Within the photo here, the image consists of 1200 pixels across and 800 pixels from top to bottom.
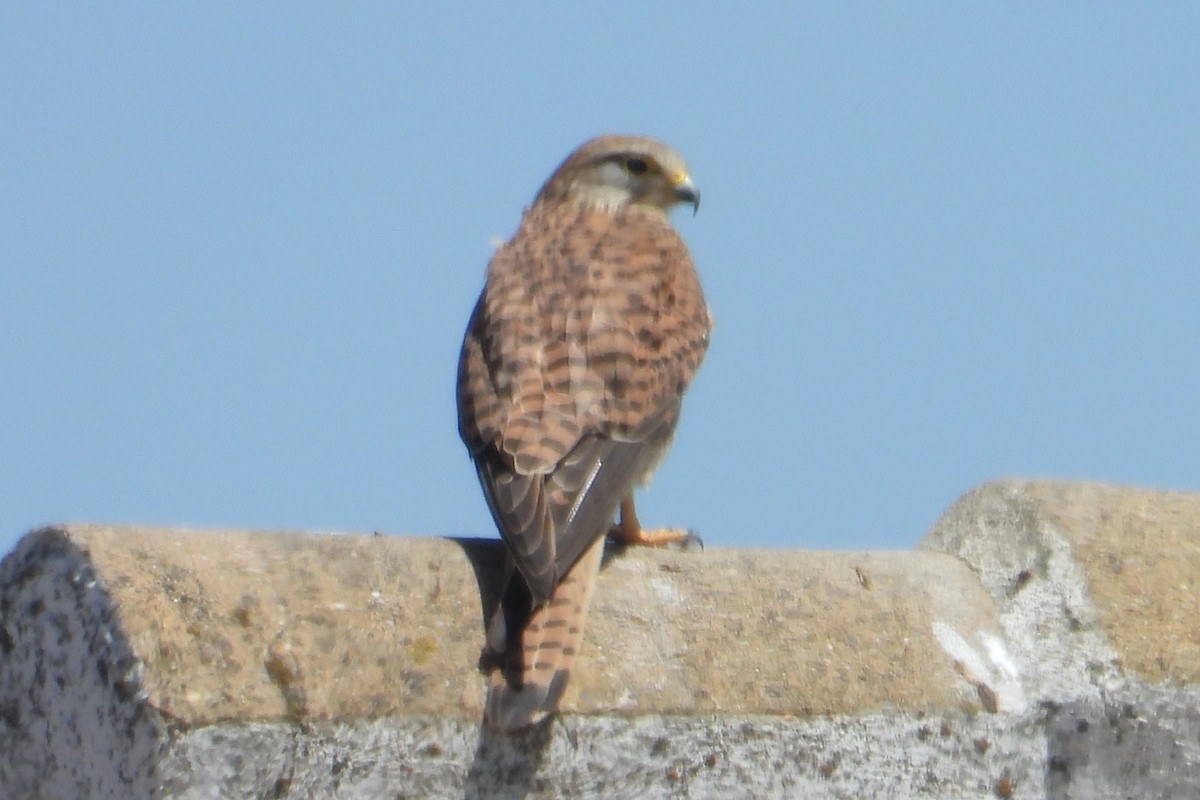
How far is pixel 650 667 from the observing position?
2557 millimetres

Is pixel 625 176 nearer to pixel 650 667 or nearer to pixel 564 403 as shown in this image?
pixel 564 403

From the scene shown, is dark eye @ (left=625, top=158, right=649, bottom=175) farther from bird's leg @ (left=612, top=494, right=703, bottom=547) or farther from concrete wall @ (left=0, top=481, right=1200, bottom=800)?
concrete wall @ (left=0, top=481, right=1200, bottom=800)

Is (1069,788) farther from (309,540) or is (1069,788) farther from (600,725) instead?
(309,540)

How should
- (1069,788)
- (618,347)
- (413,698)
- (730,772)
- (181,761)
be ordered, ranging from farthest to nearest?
(618,347) → (1069,788) → (730,772) → (413,698) → (181,761)

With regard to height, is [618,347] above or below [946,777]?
above

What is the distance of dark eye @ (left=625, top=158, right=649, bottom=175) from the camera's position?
5.61m

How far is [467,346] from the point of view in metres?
3.93

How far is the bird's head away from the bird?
41 centimetres

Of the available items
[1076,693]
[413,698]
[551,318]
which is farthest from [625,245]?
[413,698]

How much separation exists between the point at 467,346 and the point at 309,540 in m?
1.46

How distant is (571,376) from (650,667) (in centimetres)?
115

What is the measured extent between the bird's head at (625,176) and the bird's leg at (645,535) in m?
1.80

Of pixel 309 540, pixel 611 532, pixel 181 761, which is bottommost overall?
pixel 611 532

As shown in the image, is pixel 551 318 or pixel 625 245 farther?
pixel 625 245
